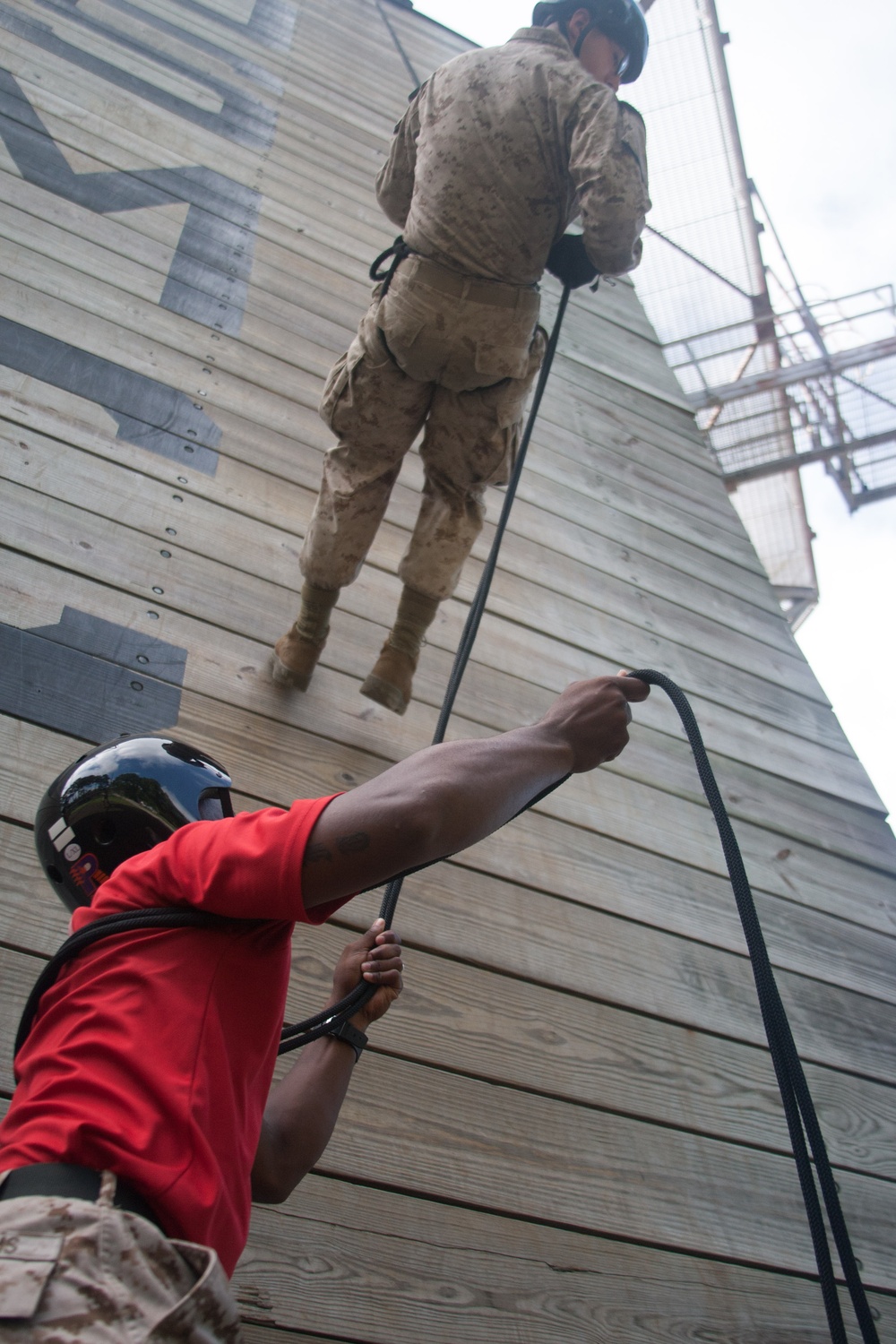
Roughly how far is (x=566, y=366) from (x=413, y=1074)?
112 inches

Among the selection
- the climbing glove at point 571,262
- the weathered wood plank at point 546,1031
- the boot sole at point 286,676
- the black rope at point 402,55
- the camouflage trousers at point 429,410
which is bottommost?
the weathered wood plank at point 546,1031

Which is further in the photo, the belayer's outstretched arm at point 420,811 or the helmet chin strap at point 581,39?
the helmet chin strap at point 581,39

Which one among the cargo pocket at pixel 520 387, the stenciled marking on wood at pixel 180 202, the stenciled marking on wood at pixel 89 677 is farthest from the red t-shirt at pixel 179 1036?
the stenciled marking on wood at pixel 180 202

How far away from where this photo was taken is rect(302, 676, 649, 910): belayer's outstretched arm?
28.0 inches

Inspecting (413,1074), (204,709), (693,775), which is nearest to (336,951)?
(413,1074)

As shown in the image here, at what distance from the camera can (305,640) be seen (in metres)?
1.70

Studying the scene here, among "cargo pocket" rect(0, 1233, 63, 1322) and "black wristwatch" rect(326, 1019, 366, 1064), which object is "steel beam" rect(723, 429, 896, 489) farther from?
"cargo pocket" rect(0, 1233, 63, 1322)

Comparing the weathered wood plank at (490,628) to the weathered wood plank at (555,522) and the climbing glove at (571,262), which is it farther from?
the climbing glove at (571,262)

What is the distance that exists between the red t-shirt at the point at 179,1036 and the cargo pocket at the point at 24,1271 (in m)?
0.06

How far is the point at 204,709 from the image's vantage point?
160 centimetres

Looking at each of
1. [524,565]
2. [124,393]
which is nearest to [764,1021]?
[524,565]

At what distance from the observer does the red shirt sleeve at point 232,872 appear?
0.70 metres

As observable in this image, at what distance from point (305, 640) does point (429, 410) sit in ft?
1.55

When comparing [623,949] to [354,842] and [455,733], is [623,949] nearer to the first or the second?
[455,733]
